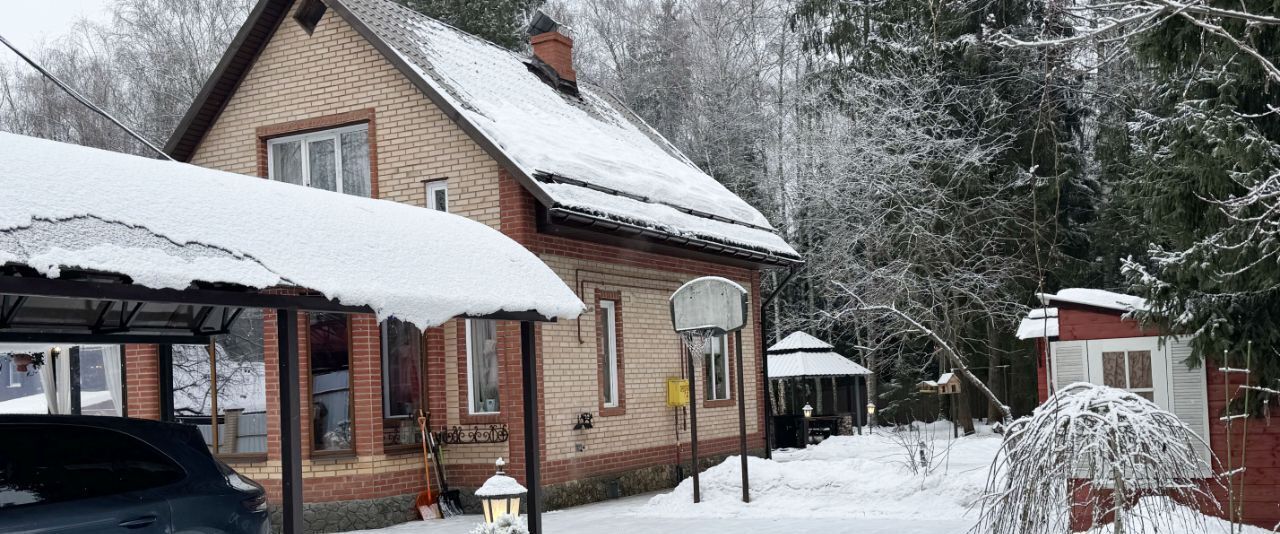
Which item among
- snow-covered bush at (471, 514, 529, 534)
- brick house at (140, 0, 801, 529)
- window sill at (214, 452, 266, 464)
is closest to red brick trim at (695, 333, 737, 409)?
brick house at (140, 0, 801, 529)

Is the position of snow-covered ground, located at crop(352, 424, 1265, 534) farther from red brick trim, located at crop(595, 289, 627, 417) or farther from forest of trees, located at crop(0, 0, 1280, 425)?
forest of trees, located at crop(0, 0, 1280, 425)

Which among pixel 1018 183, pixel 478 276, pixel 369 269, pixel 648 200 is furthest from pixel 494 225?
pixel 1018 183

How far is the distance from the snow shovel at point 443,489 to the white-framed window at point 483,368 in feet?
1.93

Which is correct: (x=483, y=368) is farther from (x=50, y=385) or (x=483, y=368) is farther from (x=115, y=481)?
(x=115, y=481)

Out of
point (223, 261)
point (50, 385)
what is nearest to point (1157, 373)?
point (223, 261)

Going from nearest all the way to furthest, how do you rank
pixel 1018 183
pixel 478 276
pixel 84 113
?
pixel 478 276, pixel 1018 183, pixel 84 113

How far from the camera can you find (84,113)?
116 feet

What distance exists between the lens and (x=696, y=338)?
15.8 m

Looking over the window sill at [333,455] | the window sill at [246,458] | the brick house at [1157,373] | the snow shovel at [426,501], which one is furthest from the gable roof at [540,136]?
the brick house at [1157,373]

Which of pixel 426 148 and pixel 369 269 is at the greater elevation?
pixel 426 148

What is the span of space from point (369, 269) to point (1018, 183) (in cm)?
2069

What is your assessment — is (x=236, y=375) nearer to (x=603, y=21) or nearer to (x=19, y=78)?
(x=603, y=21)

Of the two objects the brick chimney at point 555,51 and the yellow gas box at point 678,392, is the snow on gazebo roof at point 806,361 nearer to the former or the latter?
the brick chimney at point 555,51

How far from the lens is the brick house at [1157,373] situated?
10.9m
